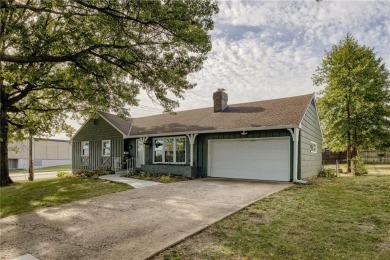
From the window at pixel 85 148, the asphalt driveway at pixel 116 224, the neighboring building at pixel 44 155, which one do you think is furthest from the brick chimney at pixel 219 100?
the neighboring building at pixel 44 155

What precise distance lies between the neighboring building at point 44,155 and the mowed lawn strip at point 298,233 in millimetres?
41848

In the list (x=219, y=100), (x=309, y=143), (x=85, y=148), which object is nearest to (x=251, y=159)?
(x=309, y=143)

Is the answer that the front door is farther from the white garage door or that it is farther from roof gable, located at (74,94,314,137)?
the white garage door

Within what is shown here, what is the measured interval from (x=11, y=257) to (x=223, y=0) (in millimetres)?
8559

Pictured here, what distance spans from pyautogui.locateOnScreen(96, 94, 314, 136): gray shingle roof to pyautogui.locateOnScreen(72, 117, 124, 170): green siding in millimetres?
670

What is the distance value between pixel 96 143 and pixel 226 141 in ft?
36.3

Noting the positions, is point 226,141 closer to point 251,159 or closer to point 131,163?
point 251,159

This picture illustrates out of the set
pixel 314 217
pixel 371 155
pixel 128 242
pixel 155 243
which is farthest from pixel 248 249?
pixel 371 155

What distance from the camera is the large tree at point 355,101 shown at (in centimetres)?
1844

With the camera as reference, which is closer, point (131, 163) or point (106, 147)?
point (131, 163)

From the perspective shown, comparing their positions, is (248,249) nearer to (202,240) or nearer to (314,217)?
(202,240)

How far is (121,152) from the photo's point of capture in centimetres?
1817

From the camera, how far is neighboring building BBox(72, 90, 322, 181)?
12.3 metres

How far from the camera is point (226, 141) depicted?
14023 mm
